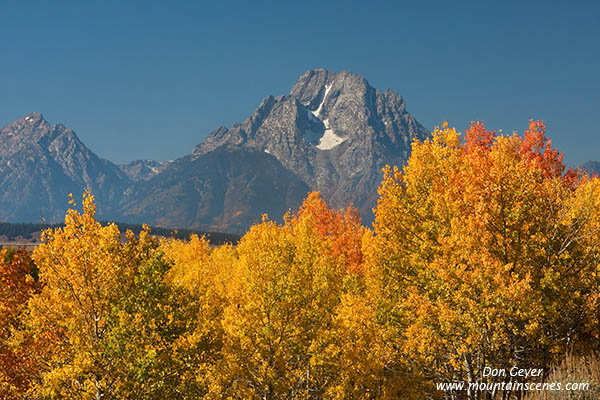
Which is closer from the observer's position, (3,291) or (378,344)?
(378,344)

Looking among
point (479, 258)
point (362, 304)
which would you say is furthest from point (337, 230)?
point (479, 258)

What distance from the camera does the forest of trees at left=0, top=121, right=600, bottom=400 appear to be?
24734mm

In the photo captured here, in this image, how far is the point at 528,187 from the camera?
83.0 feet

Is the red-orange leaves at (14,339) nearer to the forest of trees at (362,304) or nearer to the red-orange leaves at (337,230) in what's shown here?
the forest of trees at (362,304)

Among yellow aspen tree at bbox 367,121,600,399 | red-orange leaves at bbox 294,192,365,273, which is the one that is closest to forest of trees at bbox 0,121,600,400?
yellow aspen tree at bbox 367,121,600,399

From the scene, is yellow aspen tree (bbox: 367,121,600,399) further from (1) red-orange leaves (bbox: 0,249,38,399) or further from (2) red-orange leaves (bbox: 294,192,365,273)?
(2) red-orange leaves (bbox: 294,192,365,273)

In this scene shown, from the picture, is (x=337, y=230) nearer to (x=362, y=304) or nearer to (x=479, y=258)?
(x=362, y=304)

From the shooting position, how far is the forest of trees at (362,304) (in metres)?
24.7

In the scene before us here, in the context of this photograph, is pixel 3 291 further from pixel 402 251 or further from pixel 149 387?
pixel 402 251

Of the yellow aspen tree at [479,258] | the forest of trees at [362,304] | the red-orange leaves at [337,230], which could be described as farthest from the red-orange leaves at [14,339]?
the red-orange leaves at [337,230]

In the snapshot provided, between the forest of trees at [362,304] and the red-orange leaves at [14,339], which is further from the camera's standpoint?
the red-orange leaves at [14,339]

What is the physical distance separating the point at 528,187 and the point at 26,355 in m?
31.5

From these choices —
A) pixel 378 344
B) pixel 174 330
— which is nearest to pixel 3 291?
pixel 174 330

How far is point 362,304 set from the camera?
31.2 meters
